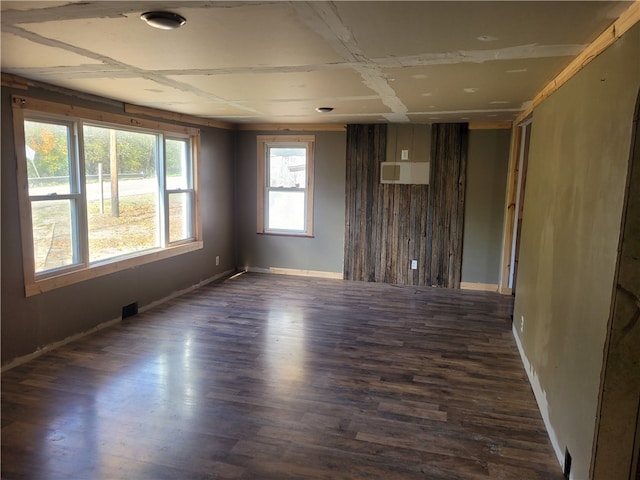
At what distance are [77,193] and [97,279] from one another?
34.0 inches

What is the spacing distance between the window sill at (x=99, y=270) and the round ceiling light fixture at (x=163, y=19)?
2666 mm

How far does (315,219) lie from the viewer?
6801 millimetres

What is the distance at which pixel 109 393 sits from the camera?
3164 millimetres

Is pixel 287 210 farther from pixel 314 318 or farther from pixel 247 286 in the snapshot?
pixel 314 318

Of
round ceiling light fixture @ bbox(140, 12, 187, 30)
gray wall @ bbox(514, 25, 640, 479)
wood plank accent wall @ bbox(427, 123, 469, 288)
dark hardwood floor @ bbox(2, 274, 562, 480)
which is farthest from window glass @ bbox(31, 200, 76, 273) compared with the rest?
wood plank accent wall @ bbox(427, 123, 469, 288)

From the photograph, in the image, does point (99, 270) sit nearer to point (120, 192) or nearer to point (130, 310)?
point (130, 310)

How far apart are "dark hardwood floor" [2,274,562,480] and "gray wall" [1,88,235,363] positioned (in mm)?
215

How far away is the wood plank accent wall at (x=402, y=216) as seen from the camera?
618 cm

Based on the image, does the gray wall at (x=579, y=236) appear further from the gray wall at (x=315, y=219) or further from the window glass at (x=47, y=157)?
the window glass at (x=47, y=157)

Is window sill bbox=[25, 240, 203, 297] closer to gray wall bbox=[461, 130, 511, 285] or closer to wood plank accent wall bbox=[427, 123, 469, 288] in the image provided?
wood plank accent wall bbox=[427, 123, 469, 288]

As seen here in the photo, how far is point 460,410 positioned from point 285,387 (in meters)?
1.25

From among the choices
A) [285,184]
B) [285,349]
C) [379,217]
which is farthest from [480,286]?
[285,349]

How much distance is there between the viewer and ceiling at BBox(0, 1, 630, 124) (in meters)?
1.86

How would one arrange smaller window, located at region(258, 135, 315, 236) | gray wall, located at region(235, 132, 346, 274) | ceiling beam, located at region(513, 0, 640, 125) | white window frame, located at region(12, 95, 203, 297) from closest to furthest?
ceiling beam, located at region(513, 0, 640, 125), white window frame, located at region(12, 95, 203, 297), gray wall, located at region(235, 132, 346, 274), smaller window, located at region(258, 135, 315, 236)
